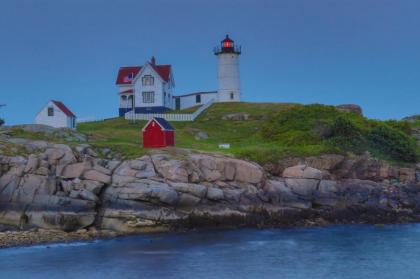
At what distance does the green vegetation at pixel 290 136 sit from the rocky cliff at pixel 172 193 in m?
2.60

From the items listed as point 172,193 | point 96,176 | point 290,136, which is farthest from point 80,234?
point 290,136

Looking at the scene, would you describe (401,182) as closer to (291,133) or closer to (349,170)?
(349,170)

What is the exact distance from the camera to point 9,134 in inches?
1935

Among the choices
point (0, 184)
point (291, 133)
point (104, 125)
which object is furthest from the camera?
point (104, 125)

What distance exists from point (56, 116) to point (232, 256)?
30.8m

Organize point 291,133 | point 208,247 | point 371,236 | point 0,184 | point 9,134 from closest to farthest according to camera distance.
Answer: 1. point 208,247
2. point 371,236
3. point 0,184
4. point 9,134
5. point 291,133

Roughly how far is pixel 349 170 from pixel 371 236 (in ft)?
33.5

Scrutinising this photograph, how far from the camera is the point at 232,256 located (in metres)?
34.7

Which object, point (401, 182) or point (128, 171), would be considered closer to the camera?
point (128, 171)

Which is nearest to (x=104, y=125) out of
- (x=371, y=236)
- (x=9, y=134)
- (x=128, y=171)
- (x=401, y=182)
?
(x=9, y=134)

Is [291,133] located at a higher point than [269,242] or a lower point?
higher

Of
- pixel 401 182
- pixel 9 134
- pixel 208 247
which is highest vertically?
pixel 9 134

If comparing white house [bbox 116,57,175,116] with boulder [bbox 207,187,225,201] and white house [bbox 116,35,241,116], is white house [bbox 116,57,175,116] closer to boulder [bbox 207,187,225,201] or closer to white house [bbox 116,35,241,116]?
white house [bbox 116,35,241,116]

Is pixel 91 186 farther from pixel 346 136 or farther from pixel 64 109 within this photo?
pixel 346 136
